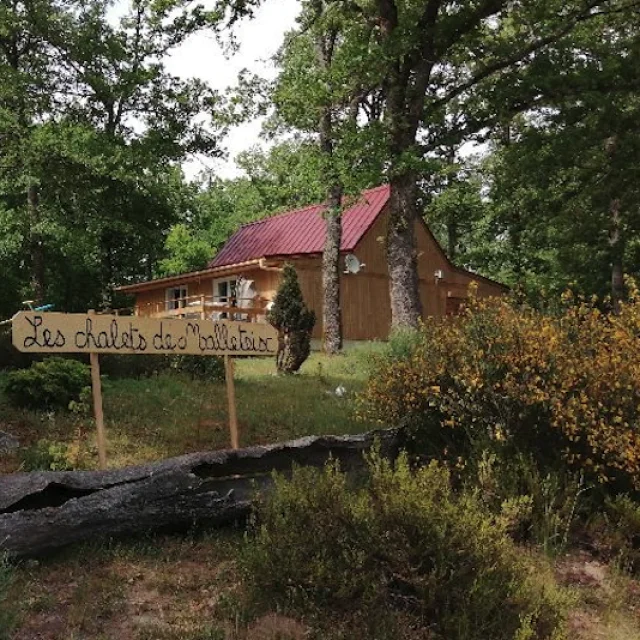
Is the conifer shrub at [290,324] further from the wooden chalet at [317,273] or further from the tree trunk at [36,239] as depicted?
the tree trunk at [36,239]

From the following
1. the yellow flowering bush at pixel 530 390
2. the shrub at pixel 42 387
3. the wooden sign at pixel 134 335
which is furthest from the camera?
the shrub at pixel 42 387

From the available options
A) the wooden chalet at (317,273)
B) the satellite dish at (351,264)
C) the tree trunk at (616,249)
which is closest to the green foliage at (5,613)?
the tree trunk at (616,249)

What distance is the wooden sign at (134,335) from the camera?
6418mm

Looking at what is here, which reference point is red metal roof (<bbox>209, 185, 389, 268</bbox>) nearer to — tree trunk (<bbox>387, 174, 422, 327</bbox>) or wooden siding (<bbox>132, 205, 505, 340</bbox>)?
wooden siding (<bbox>132, 205, 505, 340</bbox>)

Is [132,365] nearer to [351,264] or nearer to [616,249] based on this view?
[616,249]

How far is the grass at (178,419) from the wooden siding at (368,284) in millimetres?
13759

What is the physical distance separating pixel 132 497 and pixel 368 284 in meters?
23.0

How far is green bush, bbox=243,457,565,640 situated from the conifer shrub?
9823 mm

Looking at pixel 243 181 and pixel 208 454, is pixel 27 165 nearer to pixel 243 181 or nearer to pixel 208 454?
pixel 208 454

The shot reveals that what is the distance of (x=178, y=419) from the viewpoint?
9.63m

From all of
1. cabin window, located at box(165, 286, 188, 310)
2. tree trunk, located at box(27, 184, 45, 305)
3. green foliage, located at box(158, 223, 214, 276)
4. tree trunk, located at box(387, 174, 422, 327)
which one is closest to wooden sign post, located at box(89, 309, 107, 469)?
tree trunk, located at box(387, 174, 422, 327)

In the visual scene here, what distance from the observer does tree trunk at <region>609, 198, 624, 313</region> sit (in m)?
19.8

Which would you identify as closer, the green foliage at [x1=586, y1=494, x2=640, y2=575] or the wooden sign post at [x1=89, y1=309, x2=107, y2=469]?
the green foliage at [x1=586, y1=494, x2=640, y2=575]

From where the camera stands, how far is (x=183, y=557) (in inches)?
227
